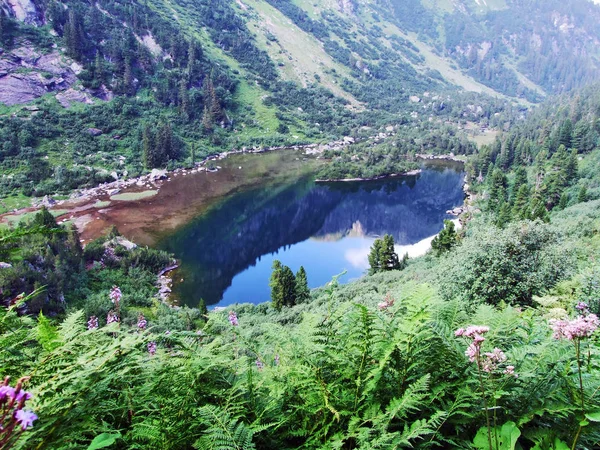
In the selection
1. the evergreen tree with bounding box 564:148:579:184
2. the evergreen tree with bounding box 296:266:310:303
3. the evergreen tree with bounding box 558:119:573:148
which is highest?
the evergreen tree with bounding box 558:119:573:148

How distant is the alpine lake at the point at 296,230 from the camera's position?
151 feet

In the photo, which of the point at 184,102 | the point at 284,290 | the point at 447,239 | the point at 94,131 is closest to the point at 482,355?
the point at 284,290

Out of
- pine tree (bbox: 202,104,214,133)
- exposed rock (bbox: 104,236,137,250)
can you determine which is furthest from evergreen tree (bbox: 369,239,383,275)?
pine tree (bbox: 202,104,214,133)

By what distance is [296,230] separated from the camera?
63.0 meters

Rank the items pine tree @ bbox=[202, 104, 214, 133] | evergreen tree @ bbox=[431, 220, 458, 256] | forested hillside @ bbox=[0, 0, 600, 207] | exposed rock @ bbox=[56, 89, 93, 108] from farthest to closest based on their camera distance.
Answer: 1. pine tree @ bbox=[202, 104, 214, 133]
2. exposed rock @ bbox=[56, 89, 93, 108]
3. forested hillside @ bbox=[0, 0, 600, 207]
4. evergreen tree @ bbox=[431, 220, 458, 256]

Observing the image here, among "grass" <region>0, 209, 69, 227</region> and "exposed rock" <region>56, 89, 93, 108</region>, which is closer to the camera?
"grass" <region>0, 209, 69, 227</region>

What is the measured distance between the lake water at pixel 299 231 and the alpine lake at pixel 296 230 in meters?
0.13

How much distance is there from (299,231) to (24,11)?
102 meters

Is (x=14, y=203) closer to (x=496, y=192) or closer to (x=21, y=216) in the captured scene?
(x=21, y=216)

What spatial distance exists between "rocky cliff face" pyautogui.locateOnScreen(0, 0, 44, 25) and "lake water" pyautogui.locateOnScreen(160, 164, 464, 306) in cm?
8424

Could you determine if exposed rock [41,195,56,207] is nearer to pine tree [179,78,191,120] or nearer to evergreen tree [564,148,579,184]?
pine tree [179,78,191,120]

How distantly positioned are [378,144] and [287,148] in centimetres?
2915

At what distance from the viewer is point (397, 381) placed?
113 inches

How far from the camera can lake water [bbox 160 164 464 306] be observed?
46000 mm
